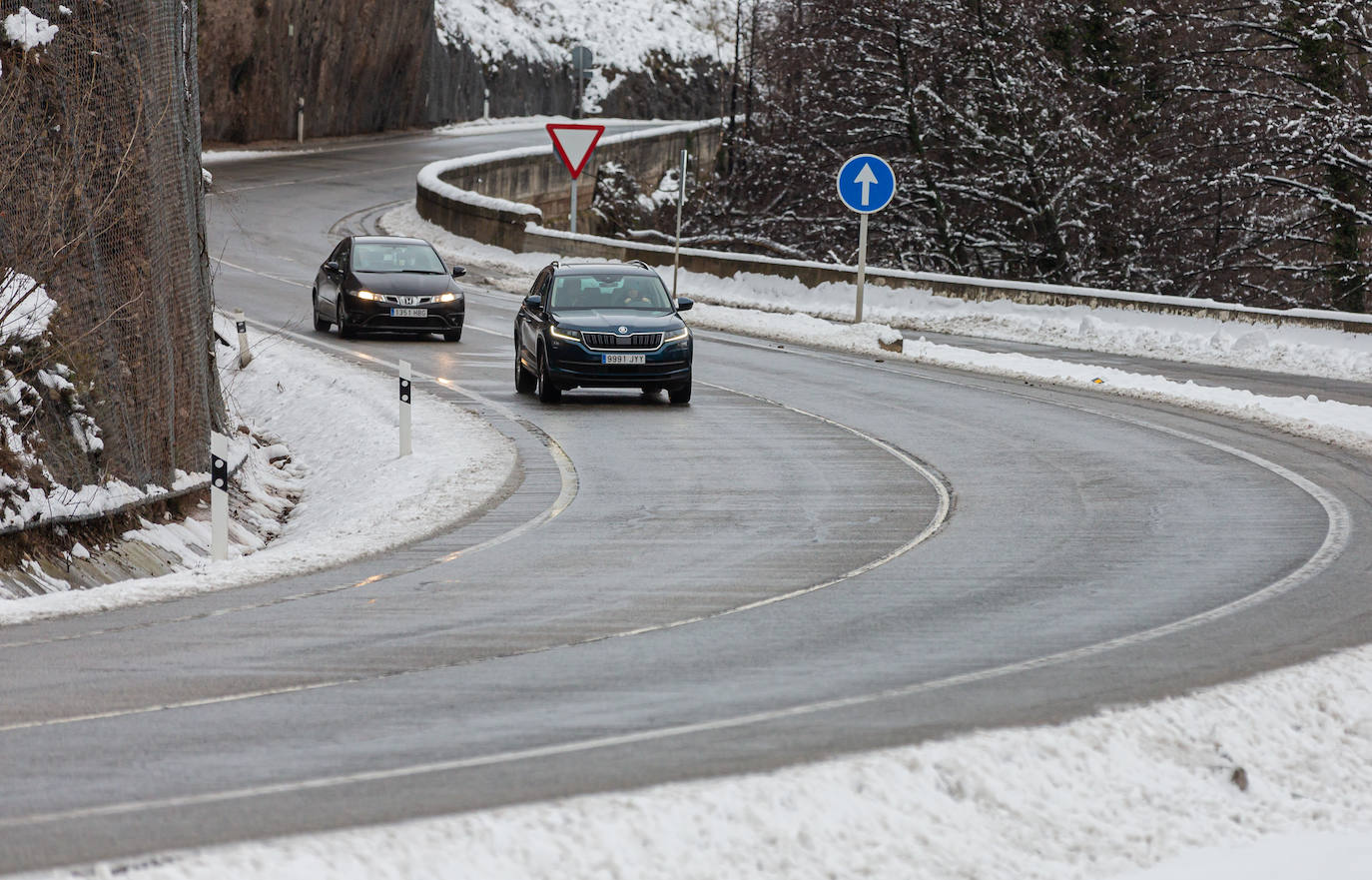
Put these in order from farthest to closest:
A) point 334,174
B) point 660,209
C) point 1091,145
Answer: point 660,209
point 334,174
point 1091,145

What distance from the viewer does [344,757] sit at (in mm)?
6625

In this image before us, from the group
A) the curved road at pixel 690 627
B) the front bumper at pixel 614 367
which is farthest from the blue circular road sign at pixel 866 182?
the curved road at pixel 690 627

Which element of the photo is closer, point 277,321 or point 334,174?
point 277,321

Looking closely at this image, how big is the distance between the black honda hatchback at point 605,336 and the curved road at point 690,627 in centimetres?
144

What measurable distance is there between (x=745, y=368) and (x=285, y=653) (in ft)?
50.3

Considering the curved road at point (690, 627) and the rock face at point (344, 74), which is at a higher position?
the rock face at point (344, 74)

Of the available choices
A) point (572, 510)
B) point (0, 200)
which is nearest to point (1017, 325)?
point (572, 510)

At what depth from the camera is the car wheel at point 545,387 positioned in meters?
19.7

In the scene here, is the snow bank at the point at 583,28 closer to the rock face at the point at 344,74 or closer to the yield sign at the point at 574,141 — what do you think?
the rock face at the point at 344,74

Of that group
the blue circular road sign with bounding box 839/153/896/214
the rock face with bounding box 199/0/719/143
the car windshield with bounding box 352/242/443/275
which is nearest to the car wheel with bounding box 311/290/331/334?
the car windshield with bounding box 352/242/443/275

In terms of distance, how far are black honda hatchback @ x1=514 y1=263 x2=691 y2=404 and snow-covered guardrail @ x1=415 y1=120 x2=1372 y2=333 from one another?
374 inches

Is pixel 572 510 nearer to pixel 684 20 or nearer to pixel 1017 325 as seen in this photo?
pixel 1017 325

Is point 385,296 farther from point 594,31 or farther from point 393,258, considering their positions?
point 594,31

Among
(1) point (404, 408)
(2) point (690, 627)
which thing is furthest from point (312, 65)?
(2) point (690, 627)
